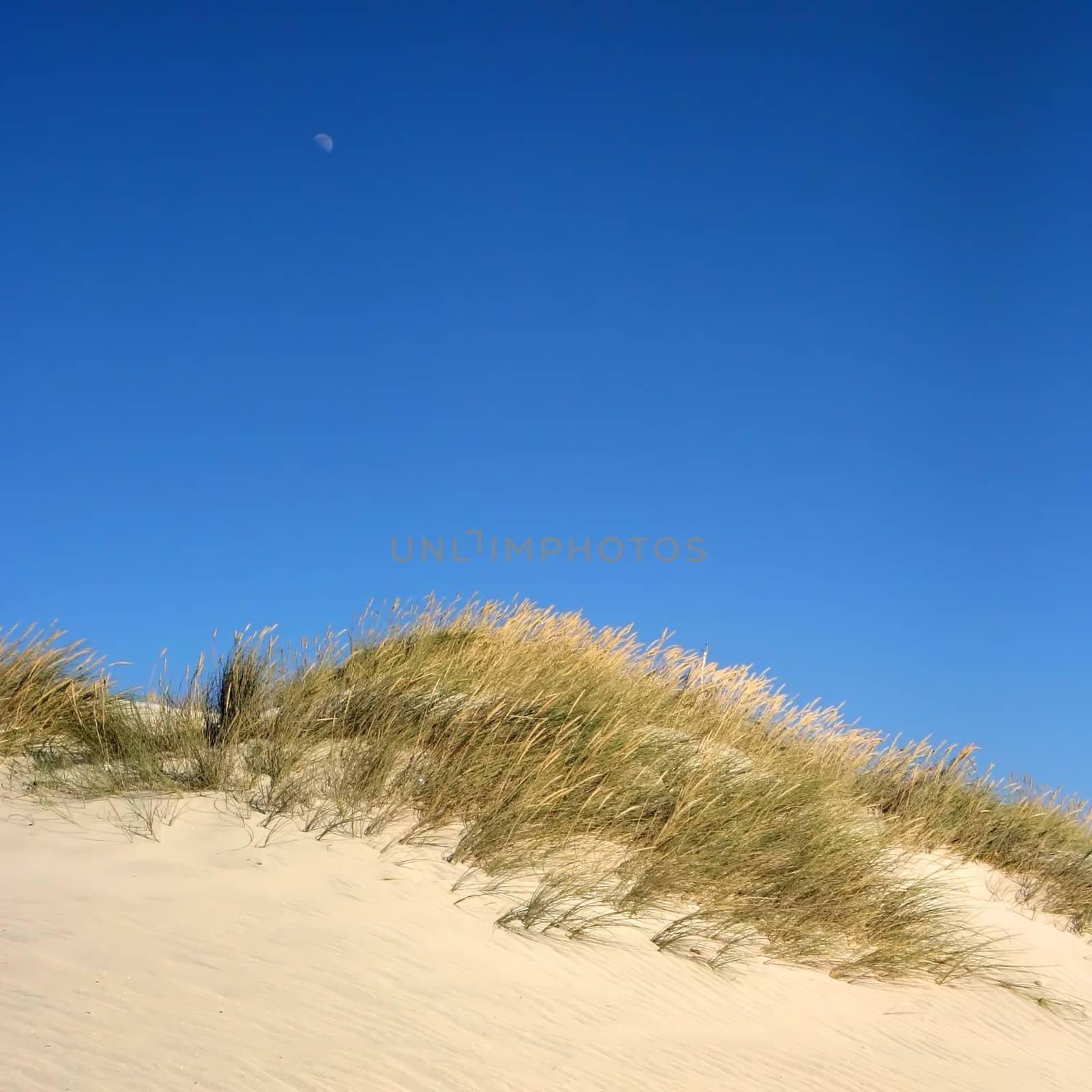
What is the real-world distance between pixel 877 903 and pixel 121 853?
463 cm

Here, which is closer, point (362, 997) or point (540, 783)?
point (362, 997)

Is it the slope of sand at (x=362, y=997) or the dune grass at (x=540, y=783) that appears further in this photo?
the dune grass at (x=540, y=783)

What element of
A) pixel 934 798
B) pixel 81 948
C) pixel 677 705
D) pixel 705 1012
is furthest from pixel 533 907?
pixel 934 798

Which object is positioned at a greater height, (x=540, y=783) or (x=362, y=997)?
(x=540, y=783)

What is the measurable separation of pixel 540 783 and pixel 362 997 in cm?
197

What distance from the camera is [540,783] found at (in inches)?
228

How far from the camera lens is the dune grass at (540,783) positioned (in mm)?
5625

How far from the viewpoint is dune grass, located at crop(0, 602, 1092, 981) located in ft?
18.5

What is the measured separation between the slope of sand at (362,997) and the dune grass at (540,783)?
9.2 inches

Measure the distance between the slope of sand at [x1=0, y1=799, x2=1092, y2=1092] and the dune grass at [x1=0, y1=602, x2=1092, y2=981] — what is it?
0.77 ft

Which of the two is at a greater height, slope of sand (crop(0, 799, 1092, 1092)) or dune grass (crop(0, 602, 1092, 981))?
dune grass (crop(0, 602, 1092, 981))

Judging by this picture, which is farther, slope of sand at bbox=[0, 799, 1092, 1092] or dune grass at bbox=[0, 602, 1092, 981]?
dune grass at bbox=[0, 602, 1092, 981]

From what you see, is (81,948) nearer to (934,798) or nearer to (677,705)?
(677,705)

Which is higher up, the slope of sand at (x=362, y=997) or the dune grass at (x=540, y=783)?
the dune grass at (x=540, y=783)
